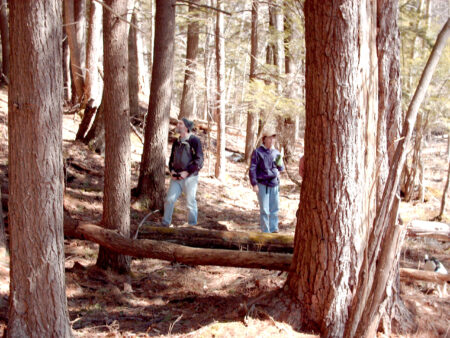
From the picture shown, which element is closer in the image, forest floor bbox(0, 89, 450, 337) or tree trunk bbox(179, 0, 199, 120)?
forest floor bbox(0, 89, 450, 337)

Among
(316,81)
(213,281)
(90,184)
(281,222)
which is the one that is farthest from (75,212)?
(316,81)

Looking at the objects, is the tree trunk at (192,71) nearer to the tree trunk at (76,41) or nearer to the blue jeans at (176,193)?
the tree trunk at (76,41)

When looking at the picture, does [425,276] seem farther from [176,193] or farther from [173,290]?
[176,193]

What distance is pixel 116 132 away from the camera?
5.91m

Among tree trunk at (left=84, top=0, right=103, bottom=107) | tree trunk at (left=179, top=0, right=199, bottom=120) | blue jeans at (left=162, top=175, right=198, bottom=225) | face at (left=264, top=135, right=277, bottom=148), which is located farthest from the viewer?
tree trunk at (left=179, top=0, right=199, bottom=120)

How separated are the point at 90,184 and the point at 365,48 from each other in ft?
24.9

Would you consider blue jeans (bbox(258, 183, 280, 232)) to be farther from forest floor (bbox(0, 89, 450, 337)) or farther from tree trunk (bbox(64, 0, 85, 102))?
tree trunk (bbox(64, 0, 85, 102))

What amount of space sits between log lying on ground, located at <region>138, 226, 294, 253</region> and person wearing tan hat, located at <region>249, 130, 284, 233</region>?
1.11m

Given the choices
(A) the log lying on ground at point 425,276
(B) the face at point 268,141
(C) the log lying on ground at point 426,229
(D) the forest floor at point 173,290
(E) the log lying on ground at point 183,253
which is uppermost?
(B) the face at point 268,141

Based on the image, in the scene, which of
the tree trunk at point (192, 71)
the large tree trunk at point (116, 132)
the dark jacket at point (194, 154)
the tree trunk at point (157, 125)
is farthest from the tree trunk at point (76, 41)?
the large tree trunk at point (116, 132)

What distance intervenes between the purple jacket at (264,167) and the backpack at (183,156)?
1.16m

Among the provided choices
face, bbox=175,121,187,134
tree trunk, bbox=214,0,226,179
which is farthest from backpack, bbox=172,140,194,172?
tree trunk, bbox=214,0,226,179

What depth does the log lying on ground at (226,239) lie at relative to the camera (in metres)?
6.48

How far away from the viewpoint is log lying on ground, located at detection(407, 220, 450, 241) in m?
5.72
